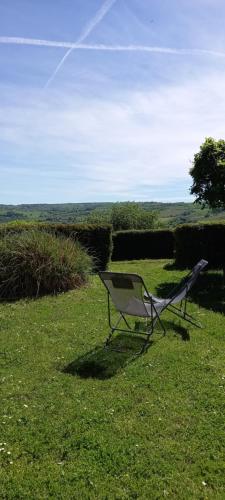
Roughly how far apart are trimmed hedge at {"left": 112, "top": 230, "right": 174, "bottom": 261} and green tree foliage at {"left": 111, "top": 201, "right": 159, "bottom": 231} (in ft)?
65.6

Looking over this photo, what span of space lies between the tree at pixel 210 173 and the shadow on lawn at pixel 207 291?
198 centimetres

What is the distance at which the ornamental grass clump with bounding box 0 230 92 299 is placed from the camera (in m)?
9.07

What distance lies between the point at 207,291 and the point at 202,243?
183 inches

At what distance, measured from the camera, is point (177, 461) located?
120 inches

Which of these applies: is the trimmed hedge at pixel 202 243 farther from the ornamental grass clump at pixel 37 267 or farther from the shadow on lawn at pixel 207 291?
the ornamental grass clump at pixel 37 267

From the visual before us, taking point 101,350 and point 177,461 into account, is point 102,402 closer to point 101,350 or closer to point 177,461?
point 177,461

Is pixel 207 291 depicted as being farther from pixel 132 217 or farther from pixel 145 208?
pixel 145 208

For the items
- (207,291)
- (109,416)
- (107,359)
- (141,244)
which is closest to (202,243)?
(207,291)

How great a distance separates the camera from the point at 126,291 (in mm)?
5586

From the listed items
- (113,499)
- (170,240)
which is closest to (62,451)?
(113,499)

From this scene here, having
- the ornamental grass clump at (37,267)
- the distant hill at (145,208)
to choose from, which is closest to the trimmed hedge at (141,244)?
the ornamental grass clump at (37,267)

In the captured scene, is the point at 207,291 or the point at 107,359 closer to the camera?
the point at 107,359

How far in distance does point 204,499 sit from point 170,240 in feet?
56.6

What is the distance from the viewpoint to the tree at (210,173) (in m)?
11.0
